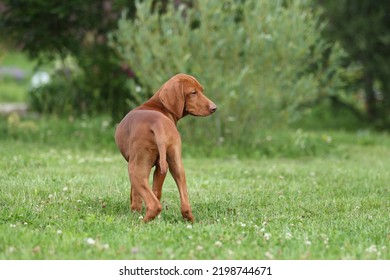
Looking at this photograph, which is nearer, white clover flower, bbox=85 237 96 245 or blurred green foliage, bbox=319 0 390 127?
white clover flower, bbox=85 237 96 245

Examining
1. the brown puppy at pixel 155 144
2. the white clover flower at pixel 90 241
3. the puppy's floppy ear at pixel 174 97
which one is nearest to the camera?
the white clover flower at pixel 90 241

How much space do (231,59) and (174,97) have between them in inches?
194

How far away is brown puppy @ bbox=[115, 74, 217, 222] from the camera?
17.6 ft

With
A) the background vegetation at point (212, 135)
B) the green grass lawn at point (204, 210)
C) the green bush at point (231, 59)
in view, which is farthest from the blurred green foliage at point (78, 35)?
the green grass lawn at point (204, 210)

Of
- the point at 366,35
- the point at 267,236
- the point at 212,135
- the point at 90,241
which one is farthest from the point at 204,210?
the point at 366,35

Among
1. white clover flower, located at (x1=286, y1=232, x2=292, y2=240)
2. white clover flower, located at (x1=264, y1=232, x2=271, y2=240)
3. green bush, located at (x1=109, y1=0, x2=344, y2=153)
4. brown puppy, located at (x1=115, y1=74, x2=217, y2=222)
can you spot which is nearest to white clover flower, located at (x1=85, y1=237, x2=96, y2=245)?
brown puppy, located at (x1=115, y1=74, x2=217, y2=222)

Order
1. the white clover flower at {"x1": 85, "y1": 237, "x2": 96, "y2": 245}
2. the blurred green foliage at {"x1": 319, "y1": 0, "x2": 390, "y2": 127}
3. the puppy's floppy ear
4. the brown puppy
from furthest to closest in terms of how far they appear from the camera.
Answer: the blurred green foliage at {"x1": 319, "y1": 0, "x2": 390, "y2": 127}, the puppy's floppy ear, the brown puppy, the white clover flower at {"x1": 85, "y1": 237, "x2": 96, "y2": 245}

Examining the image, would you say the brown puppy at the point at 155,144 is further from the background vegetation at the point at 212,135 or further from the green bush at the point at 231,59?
the green bush at the point at 231,59

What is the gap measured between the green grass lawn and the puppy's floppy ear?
879 mm

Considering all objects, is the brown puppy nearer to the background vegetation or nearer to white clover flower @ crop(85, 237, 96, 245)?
the background vegetation

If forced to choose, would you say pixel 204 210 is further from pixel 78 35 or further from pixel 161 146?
pixel 78 35

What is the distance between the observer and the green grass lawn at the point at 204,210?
473 centimetres

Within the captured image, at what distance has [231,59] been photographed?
10531 millimetres

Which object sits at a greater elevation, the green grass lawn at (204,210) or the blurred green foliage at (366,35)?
the blurred green foliage at (366,35)
